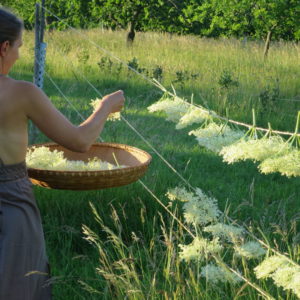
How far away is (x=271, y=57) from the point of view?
34.3 feet

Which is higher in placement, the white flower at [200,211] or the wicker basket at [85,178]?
the white flower at [200,211]

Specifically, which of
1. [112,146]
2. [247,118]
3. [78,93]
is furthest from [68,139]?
[78,93]

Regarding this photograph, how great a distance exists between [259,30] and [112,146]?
1207 centimetres

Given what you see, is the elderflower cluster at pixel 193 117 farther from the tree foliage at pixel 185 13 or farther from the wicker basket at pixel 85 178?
the tree foliage at pixel 185 13

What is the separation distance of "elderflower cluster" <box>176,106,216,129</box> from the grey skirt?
0.70 meters

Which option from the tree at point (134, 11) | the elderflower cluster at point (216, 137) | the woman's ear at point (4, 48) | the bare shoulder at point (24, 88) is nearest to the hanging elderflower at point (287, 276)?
the elderflower cluster at point (216, 137)

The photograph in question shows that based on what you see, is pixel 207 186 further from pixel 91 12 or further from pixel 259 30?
pixel 91 12

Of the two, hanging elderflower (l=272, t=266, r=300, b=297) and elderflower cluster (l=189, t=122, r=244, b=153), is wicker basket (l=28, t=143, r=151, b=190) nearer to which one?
elderflower cluster (l=189, t=122, r=244, b=153)

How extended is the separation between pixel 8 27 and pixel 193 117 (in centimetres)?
75

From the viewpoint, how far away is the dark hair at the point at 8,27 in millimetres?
2057

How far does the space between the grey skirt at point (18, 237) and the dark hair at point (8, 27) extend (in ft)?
1.53

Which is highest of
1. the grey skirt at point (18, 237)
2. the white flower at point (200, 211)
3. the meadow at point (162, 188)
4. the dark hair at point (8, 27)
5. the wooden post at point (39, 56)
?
the dark hair at point (8, 27)

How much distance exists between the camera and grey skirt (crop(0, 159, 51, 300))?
7.05 ft

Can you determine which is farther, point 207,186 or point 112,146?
point 207,186
